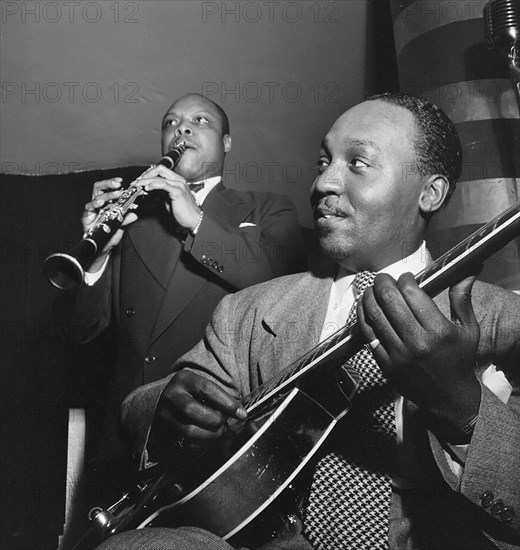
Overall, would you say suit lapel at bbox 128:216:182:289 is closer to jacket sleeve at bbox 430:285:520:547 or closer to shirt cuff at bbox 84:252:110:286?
shirt cuff at bbox 84:252:110:286

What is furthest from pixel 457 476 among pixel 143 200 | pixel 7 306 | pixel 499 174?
pixel 7 306

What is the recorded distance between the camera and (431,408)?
1.00m

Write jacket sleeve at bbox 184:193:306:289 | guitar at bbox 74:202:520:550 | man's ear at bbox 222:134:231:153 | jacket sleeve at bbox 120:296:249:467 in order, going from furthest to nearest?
man's ear at bbox 222:134:231:153
jacket sleeve at bbox 184:193:306:289
jacket sleeve at bbox 120:296:249:467
guitar at bbox 74:202:520:550

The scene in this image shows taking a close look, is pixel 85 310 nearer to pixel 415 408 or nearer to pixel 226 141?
pixel 226 141

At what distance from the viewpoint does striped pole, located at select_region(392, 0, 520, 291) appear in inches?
72.7

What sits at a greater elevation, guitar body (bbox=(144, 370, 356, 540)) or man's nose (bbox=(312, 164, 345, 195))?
man's nose (bbox=(312, 164, 345, 195))

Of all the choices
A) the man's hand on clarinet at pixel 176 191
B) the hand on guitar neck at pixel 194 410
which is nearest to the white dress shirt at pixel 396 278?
the hand on guitar neck at pixel 194 410

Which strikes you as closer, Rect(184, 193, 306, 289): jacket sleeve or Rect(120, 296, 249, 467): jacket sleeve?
Rect(120, 296, 249, 467): jacket sleeve

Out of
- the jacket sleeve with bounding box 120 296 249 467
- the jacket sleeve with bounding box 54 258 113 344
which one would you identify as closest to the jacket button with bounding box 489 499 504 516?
the jacket sleeve with bounding box 120 296 249 467

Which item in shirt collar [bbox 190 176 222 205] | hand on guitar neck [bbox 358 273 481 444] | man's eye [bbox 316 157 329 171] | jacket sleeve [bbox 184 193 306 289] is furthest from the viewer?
shirt collar [bbox 190 176 222 205]

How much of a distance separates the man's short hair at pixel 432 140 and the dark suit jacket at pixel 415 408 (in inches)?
11.7

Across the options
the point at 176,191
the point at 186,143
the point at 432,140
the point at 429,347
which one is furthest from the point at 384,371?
the point at 186,143

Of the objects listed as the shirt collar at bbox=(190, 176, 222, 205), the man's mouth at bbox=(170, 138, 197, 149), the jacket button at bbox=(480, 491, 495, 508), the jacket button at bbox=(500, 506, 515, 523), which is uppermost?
the man's mouth at bbox=(170, 138, 197, 149)

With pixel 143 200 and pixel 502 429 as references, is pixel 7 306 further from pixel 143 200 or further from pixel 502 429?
pixel 502 429
